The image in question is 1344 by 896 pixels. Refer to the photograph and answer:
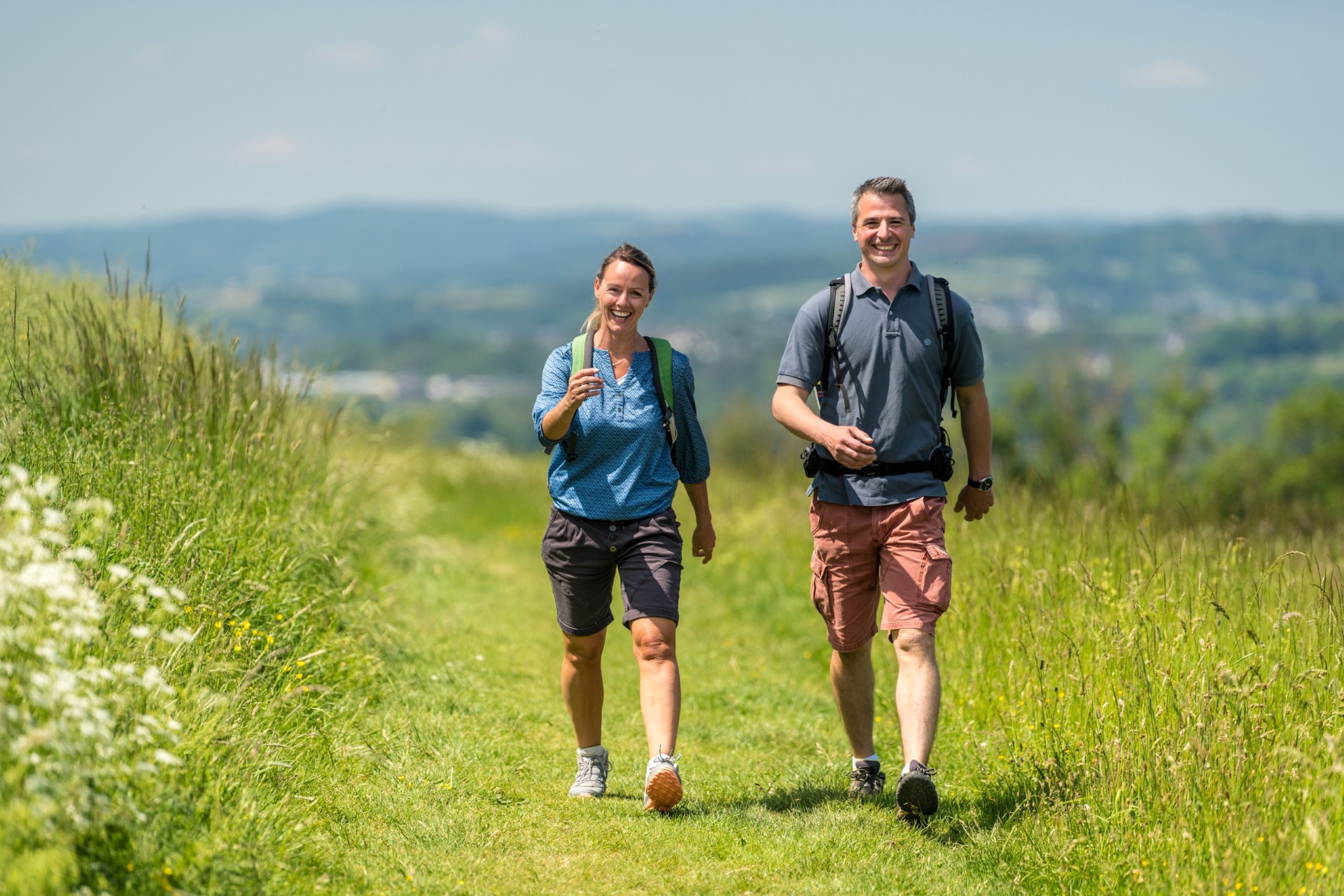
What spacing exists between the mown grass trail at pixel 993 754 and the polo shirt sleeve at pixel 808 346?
4.93 ft

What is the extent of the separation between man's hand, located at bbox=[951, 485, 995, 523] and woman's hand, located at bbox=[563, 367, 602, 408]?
5.18ft

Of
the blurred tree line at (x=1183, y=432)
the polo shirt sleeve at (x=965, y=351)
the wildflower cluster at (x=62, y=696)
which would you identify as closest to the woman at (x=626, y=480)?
the polo shirt sleeve at (x=965, y=351)

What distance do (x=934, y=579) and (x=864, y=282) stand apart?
1193 mm

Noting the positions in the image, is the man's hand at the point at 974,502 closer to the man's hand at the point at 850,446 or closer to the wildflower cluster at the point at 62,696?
the man's hand at the point at 850,446

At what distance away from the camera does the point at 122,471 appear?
5535mm

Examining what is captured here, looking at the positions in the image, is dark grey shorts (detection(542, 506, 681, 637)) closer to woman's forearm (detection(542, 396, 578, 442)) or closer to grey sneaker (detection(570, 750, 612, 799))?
woman's forearm (detection(542, 396, 578, 442))

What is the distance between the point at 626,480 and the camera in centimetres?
476

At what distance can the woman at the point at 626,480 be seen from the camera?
4.72 metres

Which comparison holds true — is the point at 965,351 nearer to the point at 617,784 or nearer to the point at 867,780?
the point at 867,780

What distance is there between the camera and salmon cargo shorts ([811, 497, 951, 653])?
4.62 m

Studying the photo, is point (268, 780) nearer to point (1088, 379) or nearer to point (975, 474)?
point (975, 474)

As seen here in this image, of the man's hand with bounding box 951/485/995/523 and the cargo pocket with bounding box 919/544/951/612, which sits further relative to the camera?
the man's hand with bounding box 951/485/995/523

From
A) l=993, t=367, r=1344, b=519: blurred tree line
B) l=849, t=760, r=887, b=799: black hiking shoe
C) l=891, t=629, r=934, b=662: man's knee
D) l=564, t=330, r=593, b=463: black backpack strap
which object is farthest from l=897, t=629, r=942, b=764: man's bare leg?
l=993, t=367, r=1344, b=519: blurred tree line

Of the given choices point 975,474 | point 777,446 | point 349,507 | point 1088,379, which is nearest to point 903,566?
point 975,474
